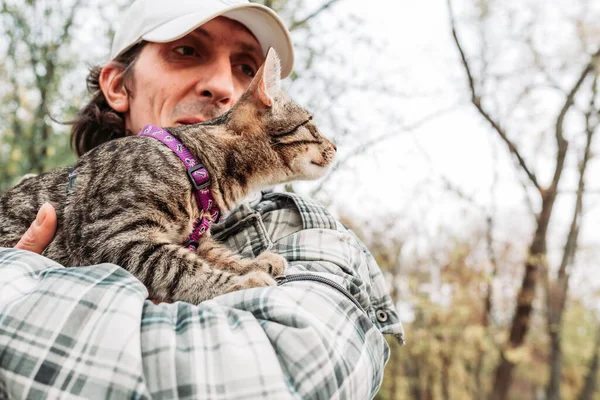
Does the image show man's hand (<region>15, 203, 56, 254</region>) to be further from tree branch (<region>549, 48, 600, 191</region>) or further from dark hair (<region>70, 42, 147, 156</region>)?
tree branch (<region>549, 48, 600, 191</region>)

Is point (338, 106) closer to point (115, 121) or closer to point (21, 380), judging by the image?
point (115, 121)

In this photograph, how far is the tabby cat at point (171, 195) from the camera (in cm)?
157

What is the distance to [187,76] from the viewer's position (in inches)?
81.7

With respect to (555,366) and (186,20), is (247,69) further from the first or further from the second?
(555,366)

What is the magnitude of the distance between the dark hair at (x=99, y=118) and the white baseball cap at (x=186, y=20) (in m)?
0.05

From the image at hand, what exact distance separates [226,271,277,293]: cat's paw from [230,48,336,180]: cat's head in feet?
2.44

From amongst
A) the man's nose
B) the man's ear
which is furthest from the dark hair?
the man's nose

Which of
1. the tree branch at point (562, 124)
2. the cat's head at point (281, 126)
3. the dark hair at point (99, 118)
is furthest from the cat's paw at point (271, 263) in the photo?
the tree branch at point (562, 124)

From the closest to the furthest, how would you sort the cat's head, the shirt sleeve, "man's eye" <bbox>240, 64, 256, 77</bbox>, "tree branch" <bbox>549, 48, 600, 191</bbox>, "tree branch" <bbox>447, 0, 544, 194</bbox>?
the shirt sleeve < the cat's head < "man's eye" <bbox>240, 64, 256, 77</bbox> < "tree branch" <bbox>447, 0, 544, 194</bbox> < "tree branch" <bbox>549, 48, 600, 191</bbox>

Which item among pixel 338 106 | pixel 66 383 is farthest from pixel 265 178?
pixel 338 106

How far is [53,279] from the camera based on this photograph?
3.37ft

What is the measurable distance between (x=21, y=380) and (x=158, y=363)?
0.82 ft

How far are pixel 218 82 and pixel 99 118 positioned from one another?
738 millimetres

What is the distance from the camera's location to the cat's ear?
191cm
